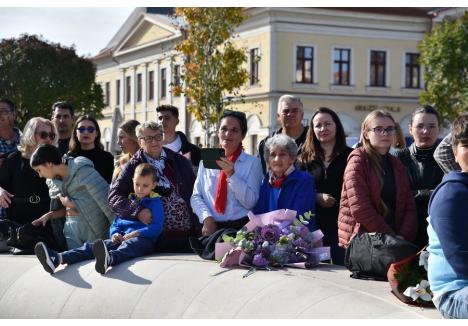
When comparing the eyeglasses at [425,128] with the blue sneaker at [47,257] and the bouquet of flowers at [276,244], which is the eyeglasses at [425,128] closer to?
the bouquet of flowers at [276,244]

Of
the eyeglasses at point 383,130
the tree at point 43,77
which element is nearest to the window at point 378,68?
the tree at point 43,77

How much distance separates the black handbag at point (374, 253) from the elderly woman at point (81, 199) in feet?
8.69

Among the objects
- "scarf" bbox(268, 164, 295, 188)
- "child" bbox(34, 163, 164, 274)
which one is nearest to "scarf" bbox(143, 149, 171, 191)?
"child" bbox(34, 163, 164, 274)

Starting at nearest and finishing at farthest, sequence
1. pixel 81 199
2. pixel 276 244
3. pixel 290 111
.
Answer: pixel 276 244 < pixel 81 199 < pixel 290 111

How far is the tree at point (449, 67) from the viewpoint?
3409cm

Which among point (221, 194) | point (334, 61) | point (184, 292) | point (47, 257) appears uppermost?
point (334, 61)

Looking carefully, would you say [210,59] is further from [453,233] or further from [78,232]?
[453,233]

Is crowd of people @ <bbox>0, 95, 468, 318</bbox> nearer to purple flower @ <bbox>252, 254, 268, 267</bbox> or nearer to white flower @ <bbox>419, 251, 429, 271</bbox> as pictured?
white flower @ <bbox>419, 251, 429, 271</bbox>

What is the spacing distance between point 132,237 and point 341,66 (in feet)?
136

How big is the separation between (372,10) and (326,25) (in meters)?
2.53

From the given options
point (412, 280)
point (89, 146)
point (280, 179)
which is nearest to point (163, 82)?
point (89, 146)

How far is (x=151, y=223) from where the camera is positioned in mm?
7504

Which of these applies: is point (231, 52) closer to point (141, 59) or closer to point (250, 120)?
point (250, 120)

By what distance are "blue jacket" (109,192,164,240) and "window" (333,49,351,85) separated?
40942mm
